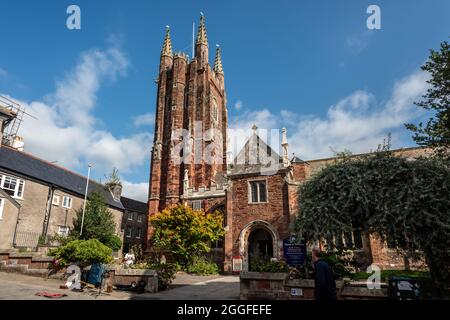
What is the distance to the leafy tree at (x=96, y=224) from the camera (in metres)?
28.5

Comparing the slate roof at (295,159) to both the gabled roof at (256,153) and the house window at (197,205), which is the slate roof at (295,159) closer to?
the gabled roof at (256,153)

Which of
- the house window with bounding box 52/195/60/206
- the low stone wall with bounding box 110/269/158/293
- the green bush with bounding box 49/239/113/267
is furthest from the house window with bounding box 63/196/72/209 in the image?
the low stone wall with bounding box 110/269/158/293

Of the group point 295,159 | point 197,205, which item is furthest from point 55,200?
point 295,159

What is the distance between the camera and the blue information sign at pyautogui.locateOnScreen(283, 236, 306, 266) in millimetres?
10305

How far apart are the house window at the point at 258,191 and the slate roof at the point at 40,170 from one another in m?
19.7

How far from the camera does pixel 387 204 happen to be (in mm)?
8758

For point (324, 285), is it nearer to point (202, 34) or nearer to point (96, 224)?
point (96, 224)

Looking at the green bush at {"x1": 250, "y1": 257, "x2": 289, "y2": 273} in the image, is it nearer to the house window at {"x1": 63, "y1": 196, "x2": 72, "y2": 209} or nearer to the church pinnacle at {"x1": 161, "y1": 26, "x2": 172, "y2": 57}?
the house window at {"x1": 63, "y1": 196, "x2": 72, "y2": 209}

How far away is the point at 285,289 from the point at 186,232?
49.6 feet

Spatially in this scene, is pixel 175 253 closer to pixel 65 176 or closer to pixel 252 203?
pixel 252 203

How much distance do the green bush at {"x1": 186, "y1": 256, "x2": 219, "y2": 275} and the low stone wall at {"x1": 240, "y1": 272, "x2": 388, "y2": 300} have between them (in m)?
12.6
